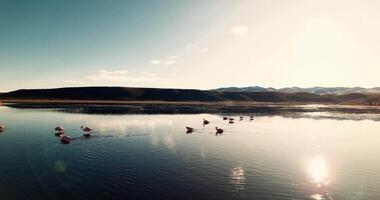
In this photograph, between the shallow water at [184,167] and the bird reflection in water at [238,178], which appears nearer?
the shallow water at [184,167]

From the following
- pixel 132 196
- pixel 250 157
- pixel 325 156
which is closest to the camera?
pixel 132 196

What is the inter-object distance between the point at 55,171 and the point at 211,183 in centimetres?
1487

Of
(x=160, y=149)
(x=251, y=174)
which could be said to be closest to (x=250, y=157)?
(x=251, y=174)

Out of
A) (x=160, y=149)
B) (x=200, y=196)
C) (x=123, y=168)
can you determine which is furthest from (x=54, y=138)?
(x=200, y=196)

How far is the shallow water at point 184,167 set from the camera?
87.5 feet

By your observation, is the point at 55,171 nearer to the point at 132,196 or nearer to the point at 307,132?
the point at 132,196

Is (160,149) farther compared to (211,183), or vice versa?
(160,149)

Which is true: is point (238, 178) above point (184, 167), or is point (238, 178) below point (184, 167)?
Answer: below

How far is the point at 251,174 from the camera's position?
32188mm

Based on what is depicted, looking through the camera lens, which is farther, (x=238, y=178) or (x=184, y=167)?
(x=184, y=167)

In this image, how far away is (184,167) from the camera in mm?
34250

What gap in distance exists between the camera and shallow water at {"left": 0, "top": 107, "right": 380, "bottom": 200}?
26672mm

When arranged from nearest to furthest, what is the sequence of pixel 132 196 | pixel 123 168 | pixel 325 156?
pixel 132 196 < pixel 123 168 < pixel 325 156

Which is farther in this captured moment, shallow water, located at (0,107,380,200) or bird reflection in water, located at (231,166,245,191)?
bird reflection in water, located at (231,166,245,191)
